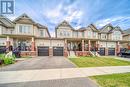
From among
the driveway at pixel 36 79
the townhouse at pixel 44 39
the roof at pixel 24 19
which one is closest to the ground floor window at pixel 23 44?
the townhouse at pixel 44 39

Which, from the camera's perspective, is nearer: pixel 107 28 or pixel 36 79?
pixel 36 79

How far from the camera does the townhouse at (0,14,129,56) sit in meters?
27.9

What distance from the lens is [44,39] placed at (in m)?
30.2

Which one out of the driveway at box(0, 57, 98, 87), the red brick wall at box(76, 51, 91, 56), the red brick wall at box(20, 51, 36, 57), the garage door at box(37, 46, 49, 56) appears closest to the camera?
the driveway at box(0, 57, 98, 87)

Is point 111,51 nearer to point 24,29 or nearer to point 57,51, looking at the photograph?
point 57,51

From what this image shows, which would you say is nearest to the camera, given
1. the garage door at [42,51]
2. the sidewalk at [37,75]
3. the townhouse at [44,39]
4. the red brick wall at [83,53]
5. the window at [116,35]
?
the sidewalk at [37,75]

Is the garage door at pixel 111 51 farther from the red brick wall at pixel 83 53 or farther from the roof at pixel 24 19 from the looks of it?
the roof at pixel 24 19

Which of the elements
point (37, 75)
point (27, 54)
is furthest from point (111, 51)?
point (37, 75)

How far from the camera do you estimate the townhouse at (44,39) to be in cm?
2791

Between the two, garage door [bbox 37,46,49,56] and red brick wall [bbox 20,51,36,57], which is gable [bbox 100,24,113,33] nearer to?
garage door [bbox 37,46,49,56]

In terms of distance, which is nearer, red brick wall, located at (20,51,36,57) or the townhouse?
red brick wall, located at (20,51,36,57)

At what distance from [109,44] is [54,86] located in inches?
1244

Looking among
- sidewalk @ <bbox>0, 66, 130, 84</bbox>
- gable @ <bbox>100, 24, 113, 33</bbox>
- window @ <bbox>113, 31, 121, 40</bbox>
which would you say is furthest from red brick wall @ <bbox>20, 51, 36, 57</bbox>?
window @ <bbox>113, 31, 121, 40</bbox>

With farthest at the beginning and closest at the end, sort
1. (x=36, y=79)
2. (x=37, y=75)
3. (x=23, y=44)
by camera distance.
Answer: (x=23, y=44), (x=37, y=75), (x=36, y=79)
